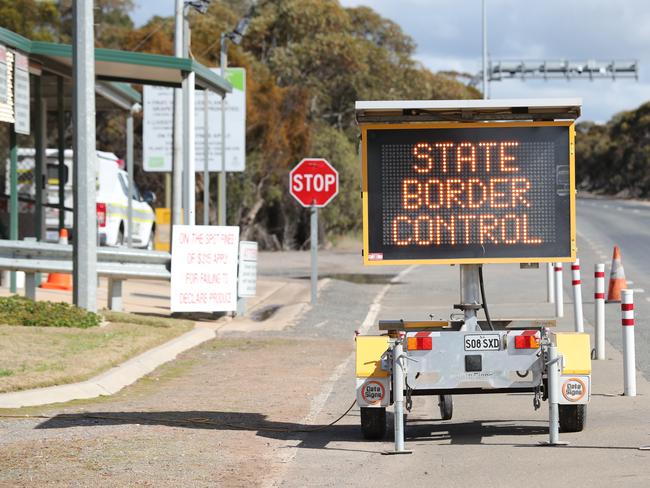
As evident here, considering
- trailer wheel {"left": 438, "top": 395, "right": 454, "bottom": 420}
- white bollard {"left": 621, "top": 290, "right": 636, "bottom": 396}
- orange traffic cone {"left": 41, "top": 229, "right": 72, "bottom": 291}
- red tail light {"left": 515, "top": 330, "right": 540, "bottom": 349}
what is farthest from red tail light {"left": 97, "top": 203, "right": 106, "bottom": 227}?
red tail light {"left": 515, "top": 330, "right": 540, "bottom": 349}

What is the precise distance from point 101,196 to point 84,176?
11867 mm

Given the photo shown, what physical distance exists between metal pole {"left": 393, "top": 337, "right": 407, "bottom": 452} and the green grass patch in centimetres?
759

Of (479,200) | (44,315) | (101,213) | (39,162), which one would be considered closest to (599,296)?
(479,200)

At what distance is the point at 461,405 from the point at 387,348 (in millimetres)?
2434

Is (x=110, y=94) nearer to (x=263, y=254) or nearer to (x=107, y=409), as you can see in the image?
(x=107, y=409)

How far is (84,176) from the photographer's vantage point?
54.4ft

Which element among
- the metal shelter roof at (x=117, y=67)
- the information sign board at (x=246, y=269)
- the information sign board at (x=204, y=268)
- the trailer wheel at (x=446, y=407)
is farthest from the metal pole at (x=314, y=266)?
the trailer wheel at (x=446, y=407)

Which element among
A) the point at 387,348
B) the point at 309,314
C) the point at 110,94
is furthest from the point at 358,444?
the point at 110,94

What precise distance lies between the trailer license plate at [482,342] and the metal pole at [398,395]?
531 mm

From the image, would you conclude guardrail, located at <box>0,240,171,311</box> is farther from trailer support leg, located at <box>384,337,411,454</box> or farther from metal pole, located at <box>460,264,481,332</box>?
trailer support leg, located at <box>384,337,411,454</box>

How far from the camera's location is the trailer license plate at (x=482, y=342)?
30.1 feet

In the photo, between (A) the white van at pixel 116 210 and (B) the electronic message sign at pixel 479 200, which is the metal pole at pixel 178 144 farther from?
(B) the electronic message sign at pixel 479 200

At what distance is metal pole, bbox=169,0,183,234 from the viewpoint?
2209 centimetres

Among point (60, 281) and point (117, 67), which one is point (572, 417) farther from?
point (60, 281)
